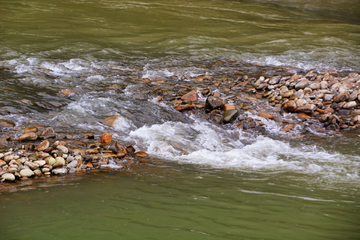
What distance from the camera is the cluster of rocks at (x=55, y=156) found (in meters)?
3.46

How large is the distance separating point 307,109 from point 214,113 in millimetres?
1892

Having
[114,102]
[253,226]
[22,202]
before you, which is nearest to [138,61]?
[114,102]

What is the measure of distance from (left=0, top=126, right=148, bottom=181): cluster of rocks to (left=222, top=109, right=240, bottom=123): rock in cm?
210

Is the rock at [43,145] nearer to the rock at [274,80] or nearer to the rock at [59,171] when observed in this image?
the rock at [59,171]

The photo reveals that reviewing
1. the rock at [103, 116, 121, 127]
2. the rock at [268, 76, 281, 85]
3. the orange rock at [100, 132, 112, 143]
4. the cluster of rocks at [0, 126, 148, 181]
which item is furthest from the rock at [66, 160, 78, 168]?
the rock at [268, 76, 281, 85]

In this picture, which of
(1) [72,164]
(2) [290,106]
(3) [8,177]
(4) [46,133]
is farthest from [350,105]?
(3) [8,177]

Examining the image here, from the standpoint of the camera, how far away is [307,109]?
614 centimetres

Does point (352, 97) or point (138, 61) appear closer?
point (352, 97)

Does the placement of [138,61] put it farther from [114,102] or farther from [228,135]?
[228,135]

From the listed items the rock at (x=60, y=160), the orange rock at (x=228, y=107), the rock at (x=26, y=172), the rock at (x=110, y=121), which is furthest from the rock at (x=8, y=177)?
the orange rock at (x=228, y=107)

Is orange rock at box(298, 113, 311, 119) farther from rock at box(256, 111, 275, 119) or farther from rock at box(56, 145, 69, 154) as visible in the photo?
rock at box(56, 145, 69, 154)

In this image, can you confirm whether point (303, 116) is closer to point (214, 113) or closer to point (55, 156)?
point (214, 113)

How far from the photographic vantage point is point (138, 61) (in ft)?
29.2

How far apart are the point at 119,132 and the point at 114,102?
4.15 feet
